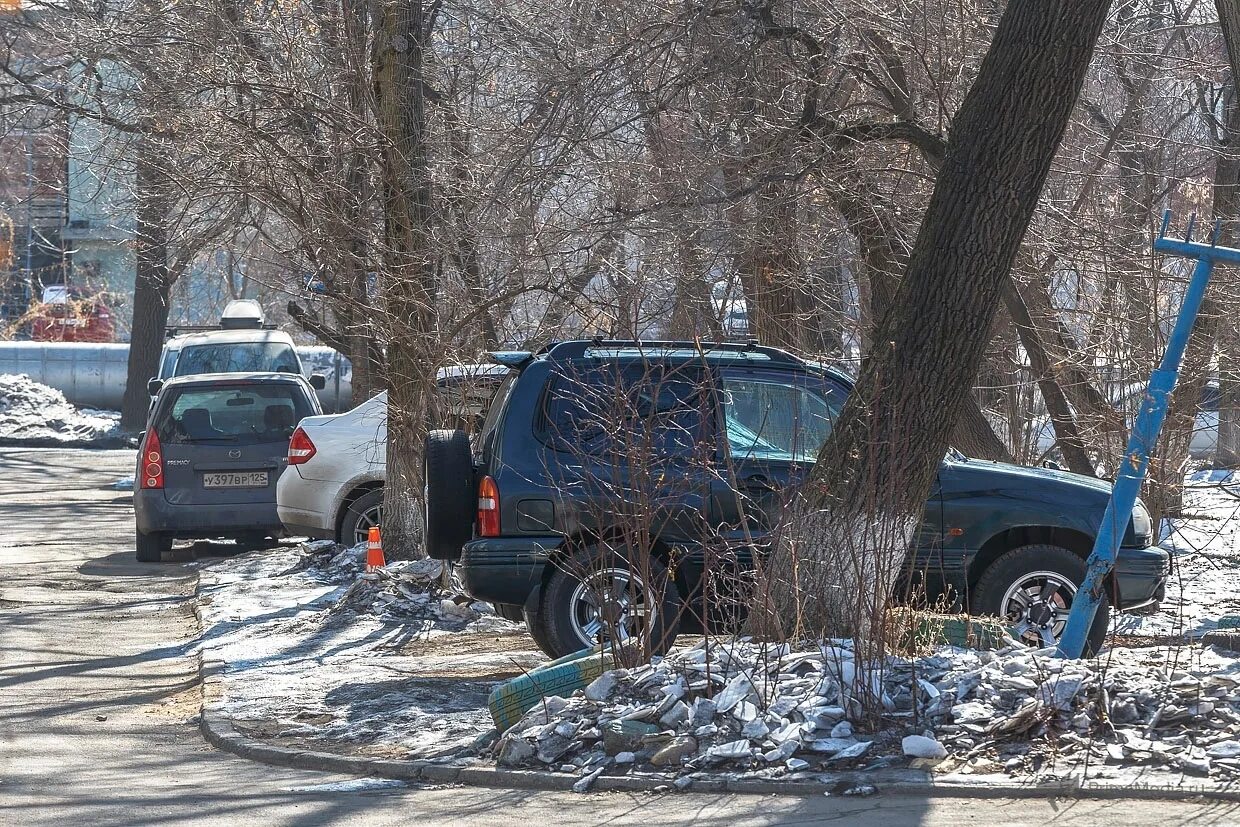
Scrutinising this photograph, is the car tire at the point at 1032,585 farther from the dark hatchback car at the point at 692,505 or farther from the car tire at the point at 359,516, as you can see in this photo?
the car tire at the point at 359,516

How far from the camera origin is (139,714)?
809cm

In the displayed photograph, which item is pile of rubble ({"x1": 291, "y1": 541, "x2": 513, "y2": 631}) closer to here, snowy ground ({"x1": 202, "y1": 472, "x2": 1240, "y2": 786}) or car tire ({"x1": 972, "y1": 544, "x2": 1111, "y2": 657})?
snowy ground ({"x1": 202, "y1": 472, "x2": 1240, "y2": 786})

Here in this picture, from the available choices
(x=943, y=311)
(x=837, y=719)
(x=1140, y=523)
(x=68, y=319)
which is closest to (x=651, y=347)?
(x=943, y=311)

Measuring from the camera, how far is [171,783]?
254 inches

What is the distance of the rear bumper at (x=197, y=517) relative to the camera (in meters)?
14.3

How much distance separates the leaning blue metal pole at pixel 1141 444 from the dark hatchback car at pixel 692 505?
101 centimetres

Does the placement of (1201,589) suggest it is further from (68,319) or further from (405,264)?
(68,319)

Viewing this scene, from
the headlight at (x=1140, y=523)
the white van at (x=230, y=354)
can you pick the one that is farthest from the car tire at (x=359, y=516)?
the white van at (x=230, y=354)

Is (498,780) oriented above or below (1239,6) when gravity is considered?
below

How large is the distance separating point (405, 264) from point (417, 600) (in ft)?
8.63

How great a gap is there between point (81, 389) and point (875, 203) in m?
27.0

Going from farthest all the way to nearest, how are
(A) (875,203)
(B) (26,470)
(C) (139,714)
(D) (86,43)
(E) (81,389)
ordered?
(E) (81,389)
(B) (26,470)
(D) (86,43)
(A) (875,203)
(C) (139,714)

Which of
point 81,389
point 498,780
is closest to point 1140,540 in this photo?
point 498,780

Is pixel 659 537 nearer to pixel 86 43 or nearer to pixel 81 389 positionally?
pixel 86 43
